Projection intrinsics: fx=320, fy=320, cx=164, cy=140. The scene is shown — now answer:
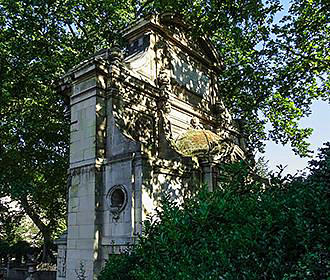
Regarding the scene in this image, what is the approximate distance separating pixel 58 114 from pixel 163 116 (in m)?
5.15

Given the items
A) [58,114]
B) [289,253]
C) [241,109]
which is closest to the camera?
[289,253]

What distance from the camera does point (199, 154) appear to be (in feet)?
30.5

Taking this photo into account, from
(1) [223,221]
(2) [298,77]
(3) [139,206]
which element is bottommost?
(1) [223,221]

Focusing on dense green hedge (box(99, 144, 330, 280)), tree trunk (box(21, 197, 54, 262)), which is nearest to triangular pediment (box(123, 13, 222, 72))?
dense green hedge (box(99, 144, 330, 280))

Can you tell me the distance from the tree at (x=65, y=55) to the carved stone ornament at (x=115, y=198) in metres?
4.50

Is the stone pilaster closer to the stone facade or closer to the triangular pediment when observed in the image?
the stone facade

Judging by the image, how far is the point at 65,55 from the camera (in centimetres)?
1208

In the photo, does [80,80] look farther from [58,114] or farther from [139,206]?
[58,114]

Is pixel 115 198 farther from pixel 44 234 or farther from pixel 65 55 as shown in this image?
pixel 44 234

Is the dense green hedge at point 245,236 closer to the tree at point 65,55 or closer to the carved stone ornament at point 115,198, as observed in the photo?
the carved stone ornament at point 115,198

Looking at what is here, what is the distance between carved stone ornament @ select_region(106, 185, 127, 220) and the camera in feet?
23.3

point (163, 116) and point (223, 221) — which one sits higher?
point (163, 116)

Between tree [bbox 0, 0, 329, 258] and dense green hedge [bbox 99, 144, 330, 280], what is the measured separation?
822 cm

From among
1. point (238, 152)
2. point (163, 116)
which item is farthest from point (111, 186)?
point (238, 152)
